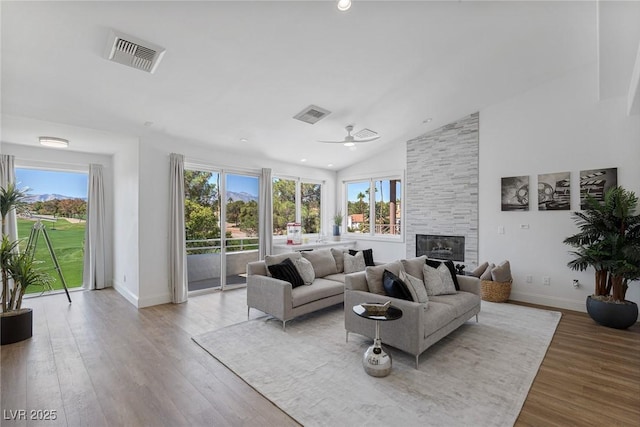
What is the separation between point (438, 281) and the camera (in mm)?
3840

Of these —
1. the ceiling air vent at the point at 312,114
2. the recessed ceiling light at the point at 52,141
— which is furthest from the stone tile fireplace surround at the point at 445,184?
the recessed ceiling light at the point at 52,141

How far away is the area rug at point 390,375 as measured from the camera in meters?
2.25

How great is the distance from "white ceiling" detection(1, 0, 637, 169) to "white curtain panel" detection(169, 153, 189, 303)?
55 centimetres

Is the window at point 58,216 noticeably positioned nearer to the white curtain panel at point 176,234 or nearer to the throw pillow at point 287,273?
the white curtain panel at point 176,234

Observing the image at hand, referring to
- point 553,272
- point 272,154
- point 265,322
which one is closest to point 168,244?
point 265,322

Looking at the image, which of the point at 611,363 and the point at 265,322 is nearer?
the point at 611,363

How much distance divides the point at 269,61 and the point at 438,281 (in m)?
3.34

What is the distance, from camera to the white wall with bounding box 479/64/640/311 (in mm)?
4414

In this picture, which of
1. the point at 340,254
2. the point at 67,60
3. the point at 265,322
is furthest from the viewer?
the point at 340,254

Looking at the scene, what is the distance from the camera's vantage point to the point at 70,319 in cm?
420

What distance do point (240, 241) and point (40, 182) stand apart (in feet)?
12.1

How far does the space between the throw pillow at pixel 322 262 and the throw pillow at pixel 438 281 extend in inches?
63.9

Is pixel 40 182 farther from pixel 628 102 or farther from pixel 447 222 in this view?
pixel 628 102

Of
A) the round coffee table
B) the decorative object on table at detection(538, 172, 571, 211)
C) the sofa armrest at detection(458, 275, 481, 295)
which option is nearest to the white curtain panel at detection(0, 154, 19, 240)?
the round coffee table
